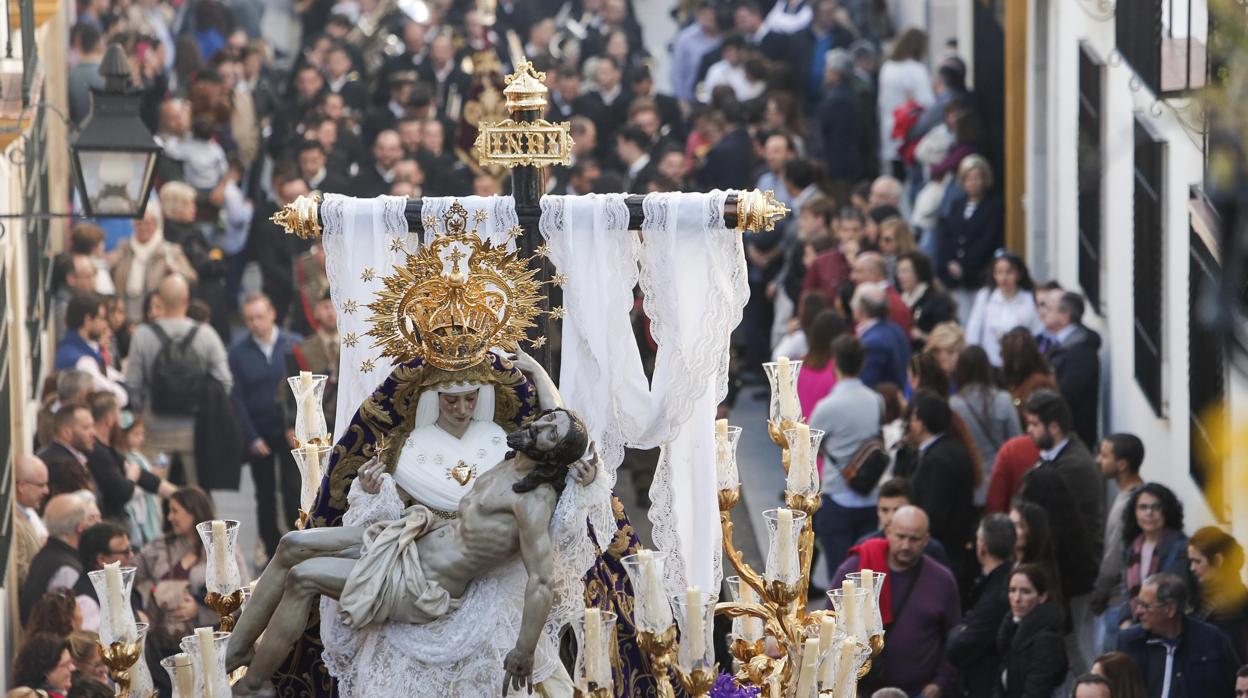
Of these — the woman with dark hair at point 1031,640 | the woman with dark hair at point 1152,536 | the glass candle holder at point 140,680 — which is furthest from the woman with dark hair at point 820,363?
the glass candle holder at point 140,680

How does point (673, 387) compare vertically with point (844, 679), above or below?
above

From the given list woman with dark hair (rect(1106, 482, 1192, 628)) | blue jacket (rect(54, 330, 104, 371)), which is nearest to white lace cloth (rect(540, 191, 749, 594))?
woman with dark hair (rect(1106, 482, 1192, 628))

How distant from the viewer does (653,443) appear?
8.86 m

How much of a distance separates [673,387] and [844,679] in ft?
4.04

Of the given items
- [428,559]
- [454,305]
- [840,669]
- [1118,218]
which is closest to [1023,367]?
[1118,218]

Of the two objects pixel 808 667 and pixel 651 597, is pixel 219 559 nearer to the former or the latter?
pixel 651 597

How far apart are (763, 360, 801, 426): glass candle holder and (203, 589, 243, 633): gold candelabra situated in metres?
2.10

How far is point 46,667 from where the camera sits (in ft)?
35.0

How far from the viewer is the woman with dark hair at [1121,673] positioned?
9.95 meters

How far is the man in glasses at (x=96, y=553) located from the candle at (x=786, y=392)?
3.91 meters

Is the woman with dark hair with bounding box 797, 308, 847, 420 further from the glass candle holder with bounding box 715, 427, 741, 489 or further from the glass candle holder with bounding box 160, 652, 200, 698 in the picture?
the glass candle holder with bounding box 160, 652, 200, 698

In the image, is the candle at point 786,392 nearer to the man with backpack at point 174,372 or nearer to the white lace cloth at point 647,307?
the white lace cloth at point 647,307

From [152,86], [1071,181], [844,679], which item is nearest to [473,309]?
[844,679]

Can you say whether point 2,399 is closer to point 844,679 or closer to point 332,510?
point 332,510
